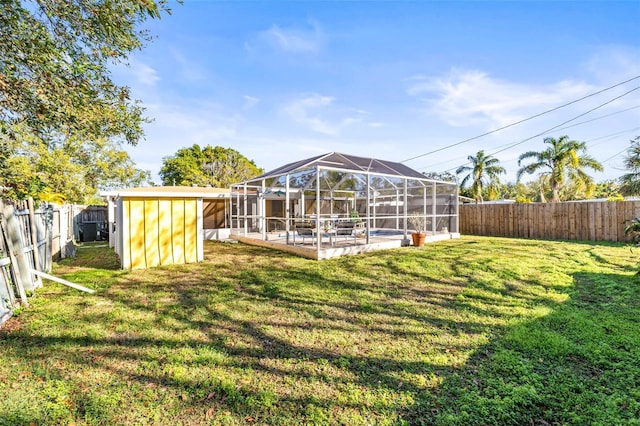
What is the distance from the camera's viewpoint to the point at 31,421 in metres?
1.80

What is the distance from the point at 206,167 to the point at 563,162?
101 ft

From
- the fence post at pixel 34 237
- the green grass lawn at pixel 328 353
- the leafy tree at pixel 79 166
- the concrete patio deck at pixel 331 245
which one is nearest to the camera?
the green grass lawn at pixel 328 353

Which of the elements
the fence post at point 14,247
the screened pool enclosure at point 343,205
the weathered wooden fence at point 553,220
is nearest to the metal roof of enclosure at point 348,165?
the screened pool enclosure at point 343,205

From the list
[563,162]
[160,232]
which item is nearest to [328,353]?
[160,232]

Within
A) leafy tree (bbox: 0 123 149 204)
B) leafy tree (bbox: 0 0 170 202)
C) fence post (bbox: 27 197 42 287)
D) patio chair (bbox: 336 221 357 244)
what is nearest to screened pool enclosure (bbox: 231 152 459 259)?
patio chair (bbox: 336 221 357 244)

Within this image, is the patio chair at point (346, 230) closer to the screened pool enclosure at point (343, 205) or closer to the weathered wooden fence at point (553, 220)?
the screened pool enclosure at point (343, 205)

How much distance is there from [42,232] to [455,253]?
9.42m

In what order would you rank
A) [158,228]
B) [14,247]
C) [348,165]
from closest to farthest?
[14,247]
[158,228]
[348,165]

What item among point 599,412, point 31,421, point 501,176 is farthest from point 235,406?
point 501,176

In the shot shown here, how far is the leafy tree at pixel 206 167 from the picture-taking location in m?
29.8

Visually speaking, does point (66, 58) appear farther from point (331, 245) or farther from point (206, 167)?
point (206, 167)

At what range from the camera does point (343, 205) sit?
575 inches

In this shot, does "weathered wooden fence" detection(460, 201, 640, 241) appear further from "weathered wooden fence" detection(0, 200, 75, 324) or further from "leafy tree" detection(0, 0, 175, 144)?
"weathered wooden fence" detection(0, 200, 75, 324)

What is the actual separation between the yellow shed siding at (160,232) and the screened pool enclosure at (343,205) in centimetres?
260
